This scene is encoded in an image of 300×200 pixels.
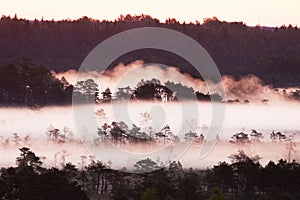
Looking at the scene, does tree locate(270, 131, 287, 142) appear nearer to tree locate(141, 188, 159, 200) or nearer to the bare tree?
the bare tree

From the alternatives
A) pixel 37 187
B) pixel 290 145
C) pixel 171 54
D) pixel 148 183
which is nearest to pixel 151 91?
pixel 171 54

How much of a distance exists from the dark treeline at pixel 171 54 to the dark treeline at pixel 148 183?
25.1m

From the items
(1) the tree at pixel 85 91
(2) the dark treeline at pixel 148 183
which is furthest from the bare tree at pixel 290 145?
(1) the tree at pixel 85 91

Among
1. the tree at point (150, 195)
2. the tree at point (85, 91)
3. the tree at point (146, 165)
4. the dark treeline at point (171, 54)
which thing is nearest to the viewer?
the tree at point (150, 195)

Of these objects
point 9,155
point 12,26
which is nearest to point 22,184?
point 9,155

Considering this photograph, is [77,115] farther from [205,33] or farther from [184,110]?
[205,33]

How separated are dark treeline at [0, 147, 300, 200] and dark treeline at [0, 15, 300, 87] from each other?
25.1 m

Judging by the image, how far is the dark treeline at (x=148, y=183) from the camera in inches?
658

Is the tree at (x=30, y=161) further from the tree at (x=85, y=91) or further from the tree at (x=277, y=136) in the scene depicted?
the tree at (x=85, y=91)

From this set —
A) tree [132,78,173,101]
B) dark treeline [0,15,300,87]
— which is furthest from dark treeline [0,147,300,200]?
dark treeline [0,15,300,87]

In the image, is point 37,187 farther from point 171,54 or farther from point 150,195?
point 171,54

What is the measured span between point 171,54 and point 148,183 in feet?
120

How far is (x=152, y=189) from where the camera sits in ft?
56.3

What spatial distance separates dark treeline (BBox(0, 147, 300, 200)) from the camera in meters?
16.7
